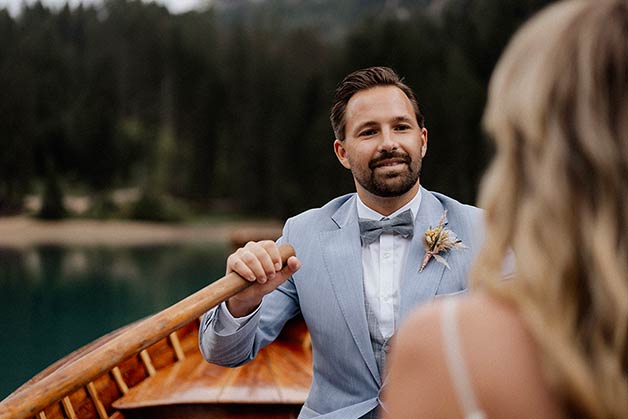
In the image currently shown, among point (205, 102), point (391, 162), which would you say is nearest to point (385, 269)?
point (391, 162)

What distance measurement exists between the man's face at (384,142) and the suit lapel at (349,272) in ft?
0.34

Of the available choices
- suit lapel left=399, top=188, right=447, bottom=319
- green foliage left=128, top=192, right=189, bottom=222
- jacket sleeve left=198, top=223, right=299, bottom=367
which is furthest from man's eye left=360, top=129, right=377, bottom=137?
green foliage left=128, top=192, right=189, bottom=222

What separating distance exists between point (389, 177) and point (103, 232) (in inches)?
865

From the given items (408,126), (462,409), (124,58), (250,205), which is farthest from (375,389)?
(124,58)

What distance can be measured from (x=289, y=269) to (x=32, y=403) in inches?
23.6

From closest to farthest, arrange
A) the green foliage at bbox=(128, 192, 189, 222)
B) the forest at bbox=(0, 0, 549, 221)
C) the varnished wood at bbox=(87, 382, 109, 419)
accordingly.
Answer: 1. the varnished wood at bbox=(87, 382, 109, 419)
2. the forest at bbox=(0, 0, 549, 221)
3. the green foliage at bbox=(128, 192, 189, 222)

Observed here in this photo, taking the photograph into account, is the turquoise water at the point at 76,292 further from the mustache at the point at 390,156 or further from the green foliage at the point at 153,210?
the mustache at the point at 390,156

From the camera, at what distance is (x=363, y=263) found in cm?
182

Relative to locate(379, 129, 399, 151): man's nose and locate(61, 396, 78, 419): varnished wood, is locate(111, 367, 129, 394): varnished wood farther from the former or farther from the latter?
locate(379, 129, 399, 151): man's nose

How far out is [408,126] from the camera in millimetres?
1863

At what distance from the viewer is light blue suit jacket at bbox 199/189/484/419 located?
165 cm

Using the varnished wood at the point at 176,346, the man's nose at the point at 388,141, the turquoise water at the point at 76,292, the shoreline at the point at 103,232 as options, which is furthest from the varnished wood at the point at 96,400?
the shoreline at the point at 103,232

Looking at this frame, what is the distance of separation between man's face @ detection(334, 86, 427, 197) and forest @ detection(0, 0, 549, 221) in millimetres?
17833

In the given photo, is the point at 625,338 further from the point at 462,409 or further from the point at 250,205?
the point at 250,205
